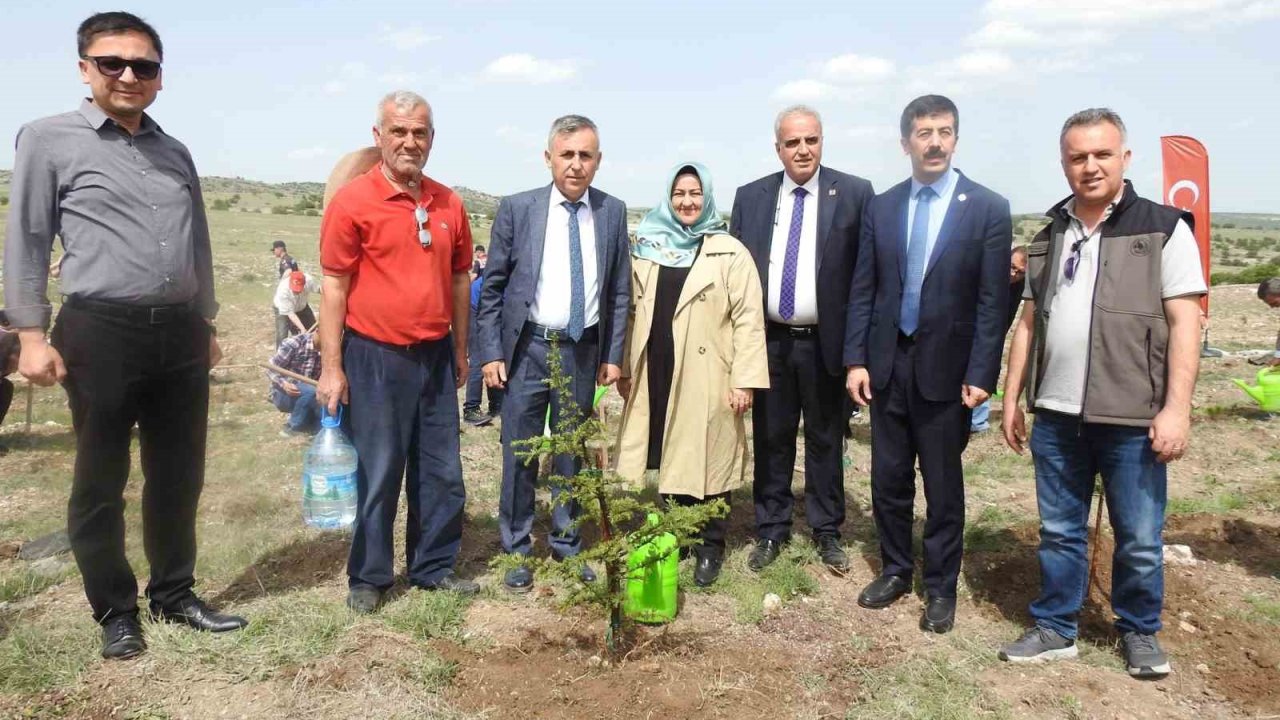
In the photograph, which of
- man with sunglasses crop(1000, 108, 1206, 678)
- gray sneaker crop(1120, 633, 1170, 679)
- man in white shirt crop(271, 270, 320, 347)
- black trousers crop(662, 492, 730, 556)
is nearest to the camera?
man with sunglasses crop(1000, 108, 1206, 678)

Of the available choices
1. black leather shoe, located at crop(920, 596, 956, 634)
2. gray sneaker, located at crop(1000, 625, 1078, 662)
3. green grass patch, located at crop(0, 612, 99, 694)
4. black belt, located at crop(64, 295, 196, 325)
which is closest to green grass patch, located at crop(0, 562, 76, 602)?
green grass patch, located at crop(0, 612, 99, 694)

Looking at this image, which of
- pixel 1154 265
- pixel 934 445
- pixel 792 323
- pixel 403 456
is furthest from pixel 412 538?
pixel 1154 265

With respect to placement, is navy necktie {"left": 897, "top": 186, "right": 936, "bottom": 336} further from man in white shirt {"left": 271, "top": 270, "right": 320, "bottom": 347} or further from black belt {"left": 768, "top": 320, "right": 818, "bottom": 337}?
man in white shirt {"left": 271, "top": 270, "right": 320, "bottom": 347}

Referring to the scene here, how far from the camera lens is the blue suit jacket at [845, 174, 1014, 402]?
11.8 ft

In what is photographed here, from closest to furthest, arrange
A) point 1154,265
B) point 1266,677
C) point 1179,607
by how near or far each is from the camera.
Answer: point 1154,265 → point 1266,677 → point 1179,607

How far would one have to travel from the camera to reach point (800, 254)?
13.7ft

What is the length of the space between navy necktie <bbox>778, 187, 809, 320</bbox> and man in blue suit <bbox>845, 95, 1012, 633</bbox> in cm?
32

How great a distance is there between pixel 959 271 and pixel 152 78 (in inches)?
135

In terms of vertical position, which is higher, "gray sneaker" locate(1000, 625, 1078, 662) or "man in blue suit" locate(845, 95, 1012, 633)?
"man in blue suit" locate(845, 95, 1012, 633)

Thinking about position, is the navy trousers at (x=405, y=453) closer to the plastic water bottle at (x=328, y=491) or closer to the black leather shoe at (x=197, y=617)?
the black leather shoe at (x=197, y=617)

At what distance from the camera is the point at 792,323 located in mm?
4211

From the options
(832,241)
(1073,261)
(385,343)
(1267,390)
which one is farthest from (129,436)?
(1267,390)

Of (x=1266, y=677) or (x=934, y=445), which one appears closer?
(x=1266, y=677)

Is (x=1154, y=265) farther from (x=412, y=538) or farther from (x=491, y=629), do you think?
(x=412, y=538)
